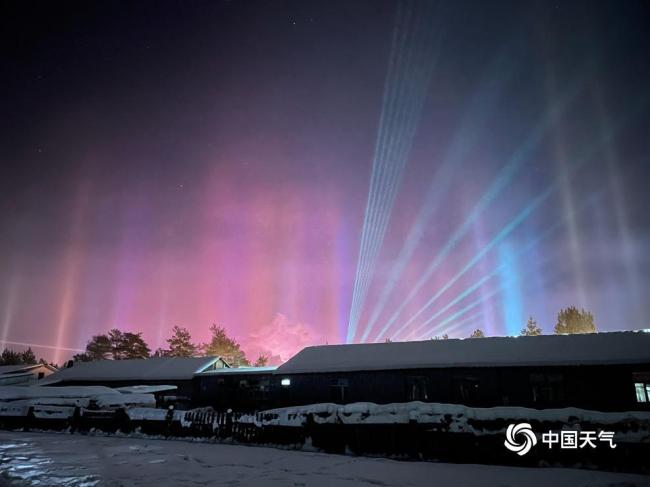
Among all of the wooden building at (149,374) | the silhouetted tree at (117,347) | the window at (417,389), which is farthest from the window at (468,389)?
the silhouetted tree at (117,347)

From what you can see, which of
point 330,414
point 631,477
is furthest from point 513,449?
point 330,414

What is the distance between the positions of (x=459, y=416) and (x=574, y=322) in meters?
86.5

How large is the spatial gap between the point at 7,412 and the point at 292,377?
1717 cm

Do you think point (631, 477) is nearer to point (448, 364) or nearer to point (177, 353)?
point (448, 364)

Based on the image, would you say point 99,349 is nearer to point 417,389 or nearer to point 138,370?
point 138,370

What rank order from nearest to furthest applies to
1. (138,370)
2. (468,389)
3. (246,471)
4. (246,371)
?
(246,471), (468,389), (246,371), (138,370)

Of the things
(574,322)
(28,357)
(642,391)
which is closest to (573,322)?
(574,322)

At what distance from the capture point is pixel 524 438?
40.9ft

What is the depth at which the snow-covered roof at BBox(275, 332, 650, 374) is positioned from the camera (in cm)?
2189

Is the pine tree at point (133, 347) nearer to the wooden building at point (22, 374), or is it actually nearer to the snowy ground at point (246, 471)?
the wooden building at point (22, 374)

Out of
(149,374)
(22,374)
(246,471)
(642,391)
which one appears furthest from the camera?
(22,374)

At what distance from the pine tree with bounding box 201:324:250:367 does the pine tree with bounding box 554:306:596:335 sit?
67.5 metres

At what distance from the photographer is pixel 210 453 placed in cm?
1402

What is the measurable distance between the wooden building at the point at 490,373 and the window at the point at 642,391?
0.15ft
